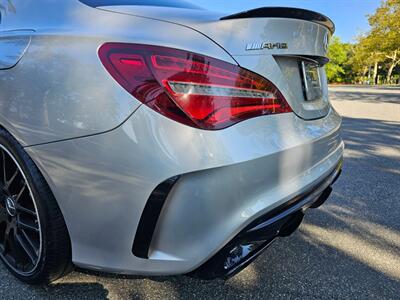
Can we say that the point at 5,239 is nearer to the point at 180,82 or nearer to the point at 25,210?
the point at 25,210

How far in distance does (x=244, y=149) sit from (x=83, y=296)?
3.80 ft

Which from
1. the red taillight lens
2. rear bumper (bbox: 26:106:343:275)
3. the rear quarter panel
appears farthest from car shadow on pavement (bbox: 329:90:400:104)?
the rear quarter panel

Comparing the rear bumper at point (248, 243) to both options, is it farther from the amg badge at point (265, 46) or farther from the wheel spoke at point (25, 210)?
the wheel spoke at point (25, 210)

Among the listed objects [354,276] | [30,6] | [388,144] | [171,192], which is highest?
[30,6]

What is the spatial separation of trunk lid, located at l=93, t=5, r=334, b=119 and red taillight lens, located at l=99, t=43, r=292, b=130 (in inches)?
4.3

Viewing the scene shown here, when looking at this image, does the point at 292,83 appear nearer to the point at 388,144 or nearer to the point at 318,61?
the point at 318,61

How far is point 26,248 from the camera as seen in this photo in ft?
5.91

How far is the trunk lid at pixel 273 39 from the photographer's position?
4.38 ft

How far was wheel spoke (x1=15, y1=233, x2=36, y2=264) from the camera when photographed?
175cm

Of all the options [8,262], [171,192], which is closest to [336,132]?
[171,192]

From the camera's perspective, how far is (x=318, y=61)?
5.97 ft

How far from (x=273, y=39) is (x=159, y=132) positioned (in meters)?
0.62

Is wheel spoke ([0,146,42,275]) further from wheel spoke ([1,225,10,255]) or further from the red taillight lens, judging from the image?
the red taillight lens

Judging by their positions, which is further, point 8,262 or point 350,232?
point 350,232
